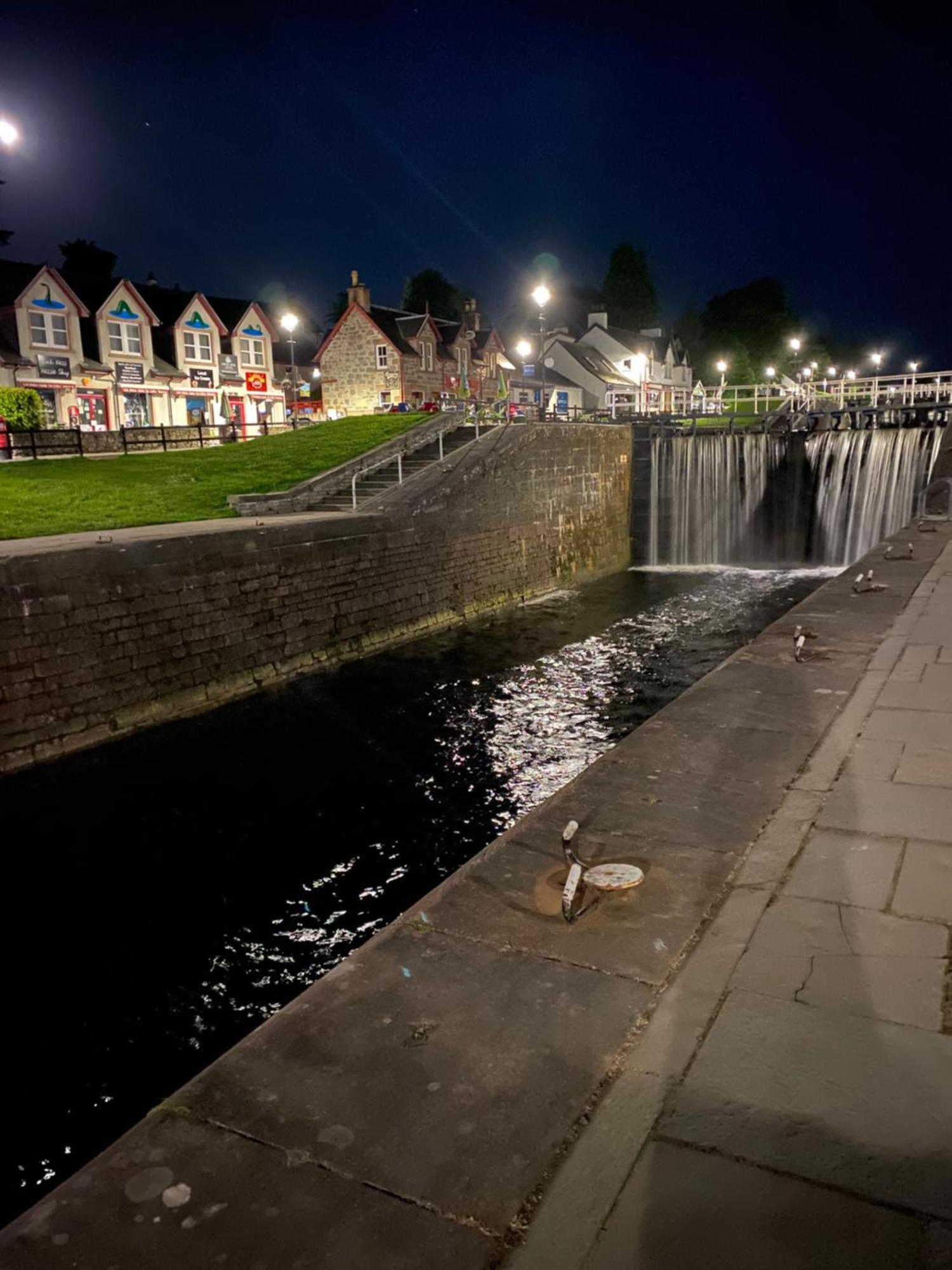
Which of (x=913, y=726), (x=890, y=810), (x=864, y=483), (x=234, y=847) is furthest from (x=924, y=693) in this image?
(x=864, y=483)

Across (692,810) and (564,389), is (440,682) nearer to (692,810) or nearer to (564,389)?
(692,810)

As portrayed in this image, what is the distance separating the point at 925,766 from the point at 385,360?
49625mm

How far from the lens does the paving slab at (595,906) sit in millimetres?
3619

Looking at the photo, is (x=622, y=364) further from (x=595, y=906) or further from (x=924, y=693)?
(x=595, y=906)

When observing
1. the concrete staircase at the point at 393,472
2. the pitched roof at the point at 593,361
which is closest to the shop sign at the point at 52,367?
the concrete staircase at the point at 393,472

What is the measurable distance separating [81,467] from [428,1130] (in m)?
24.6

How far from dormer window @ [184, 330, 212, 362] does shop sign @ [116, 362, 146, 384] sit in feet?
11.9

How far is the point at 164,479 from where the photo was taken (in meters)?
23.0

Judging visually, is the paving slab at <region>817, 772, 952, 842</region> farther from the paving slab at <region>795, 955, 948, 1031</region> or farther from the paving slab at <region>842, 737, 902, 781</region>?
the paving slab at <region>795, 955, 948, 1031</region>

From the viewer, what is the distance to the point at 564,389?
6091 centimetres

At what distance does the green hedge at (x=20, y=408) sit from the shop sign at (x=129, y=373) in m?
12.0

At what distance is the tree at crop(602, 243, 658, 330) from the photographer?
296 ft

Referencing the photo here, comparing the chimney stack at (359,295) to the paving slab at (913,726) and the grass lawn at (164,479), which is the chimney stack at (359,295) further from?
the paving slab at (913,726)

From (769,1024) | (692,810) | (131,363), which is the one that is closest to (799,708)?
(692,810)
